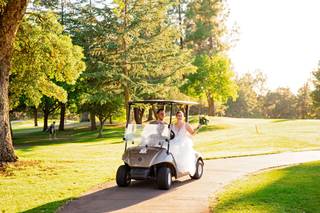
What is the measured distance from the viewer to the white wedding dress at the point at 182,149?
35.6ft

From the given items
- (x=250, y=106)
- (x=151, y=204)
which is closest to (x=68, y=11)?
(x=151, y=204)

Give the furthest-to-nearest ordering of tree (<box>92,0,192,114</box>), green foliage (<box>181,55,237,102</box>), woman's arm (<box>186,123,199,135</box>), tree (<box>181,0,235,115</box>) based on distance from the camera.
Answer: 1. tree (<box>181,0,235,115</box>)
2. green foliage (<box>181,55,237,102</box>)
3. tree (<box>92,0,192,114</box>)
4. woman's arm (<box>186,123,199,135</box>)

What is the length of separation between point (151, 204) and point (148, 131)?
8.61 ft

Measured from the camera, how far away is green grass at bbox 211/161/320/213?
839cm

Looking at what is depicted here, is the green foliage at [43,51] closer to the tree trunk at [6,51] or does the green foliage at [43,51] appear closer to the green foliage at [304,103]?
the tree trunk at [6,51]

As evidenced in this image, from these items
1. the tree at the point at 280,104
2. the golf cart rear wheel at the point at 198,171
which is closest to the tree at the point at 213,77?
the golf cart rear wheel at the point at 198,171

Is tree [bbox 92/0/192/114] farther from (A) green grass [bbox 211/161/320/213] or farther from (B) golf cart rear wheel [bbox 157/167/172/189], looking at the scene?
(B) golf cart rear wheel [bbox 157/167/172/189]

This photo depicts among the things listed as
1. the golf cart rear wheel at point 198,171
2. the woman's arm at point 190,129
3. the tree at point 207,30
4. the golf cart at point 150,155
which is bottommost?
the golf cart rear wheel at point 198,171

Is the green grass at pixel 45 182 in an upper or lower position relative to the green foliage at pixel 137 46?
lower

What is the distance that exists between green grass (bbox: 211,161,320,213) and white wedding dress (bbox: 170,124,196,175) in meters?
1.19

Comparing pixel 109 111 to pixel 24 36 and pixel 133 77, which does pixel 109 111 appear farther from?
pixel 24 36

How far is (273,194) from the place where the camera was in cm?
953

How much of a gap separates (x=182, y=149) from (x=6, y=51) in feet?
23.4

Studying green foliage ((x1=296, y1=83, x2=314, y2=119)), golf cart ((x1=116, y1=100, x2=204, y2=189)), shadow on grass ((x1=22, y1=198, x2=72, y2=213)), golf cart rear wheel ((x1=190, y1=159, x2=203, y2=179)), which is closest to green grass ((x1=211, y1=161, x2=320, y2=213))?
golf cart rear wheel ((x1=190, y1=159, x2=203, y2=179))
